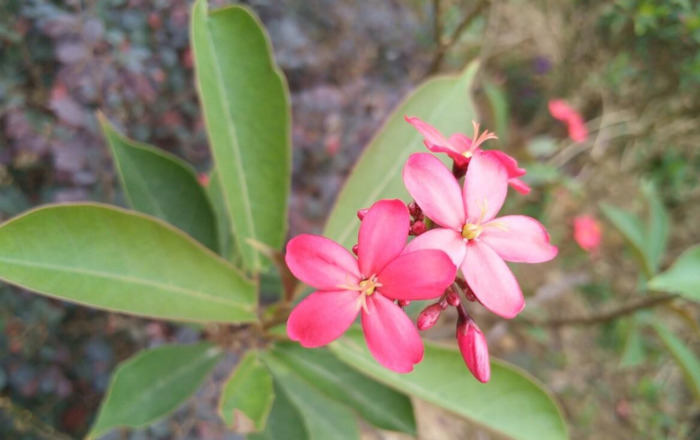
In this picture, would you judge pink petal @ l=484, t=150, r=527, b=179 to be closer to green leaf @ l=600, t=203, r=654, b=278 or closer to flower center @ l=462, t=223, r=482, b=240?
flower center @ l=462, t=223, r=482, b=240

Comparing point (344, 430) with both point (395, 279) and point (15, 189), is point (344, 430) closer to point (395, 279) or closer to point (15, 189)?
point (395, 279)

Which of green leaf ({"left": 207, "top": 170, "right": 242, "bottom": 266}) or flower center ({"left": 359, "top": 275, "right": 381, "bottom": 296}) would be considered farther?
green leaf ({"left": 207, "top": 170, "right": 242, "bottom": 266})

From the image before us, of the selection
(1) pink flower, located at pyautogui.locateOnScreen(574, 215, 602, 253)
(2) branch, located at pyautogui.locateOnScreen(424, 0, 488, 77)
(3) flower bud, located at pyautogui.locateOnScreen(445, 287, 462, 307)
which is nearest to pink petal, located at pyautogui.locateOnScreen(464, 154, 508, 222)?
(3) flower bud, located at pyautogui.locateOnScreen(445, 287, 462, 307)

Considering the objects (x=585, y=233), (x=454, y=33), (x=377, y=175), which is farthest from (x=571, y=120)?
(x=377, y=175)

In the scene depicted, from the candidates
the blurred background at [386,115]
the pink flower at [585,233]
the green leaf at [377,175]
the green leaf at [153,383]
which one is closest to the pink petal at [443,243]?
the green leaf at [377,175]

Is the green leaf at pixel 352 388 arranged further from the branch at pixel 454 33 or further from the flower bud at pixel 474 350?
the branch at pixel 454 33

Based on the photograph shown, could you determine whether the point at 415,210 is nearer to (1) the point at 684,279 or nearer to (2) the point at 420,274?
(2) the point at 420,274

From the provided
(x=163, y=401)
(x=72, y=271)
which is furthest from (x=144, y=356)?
(x=72, y=271)
